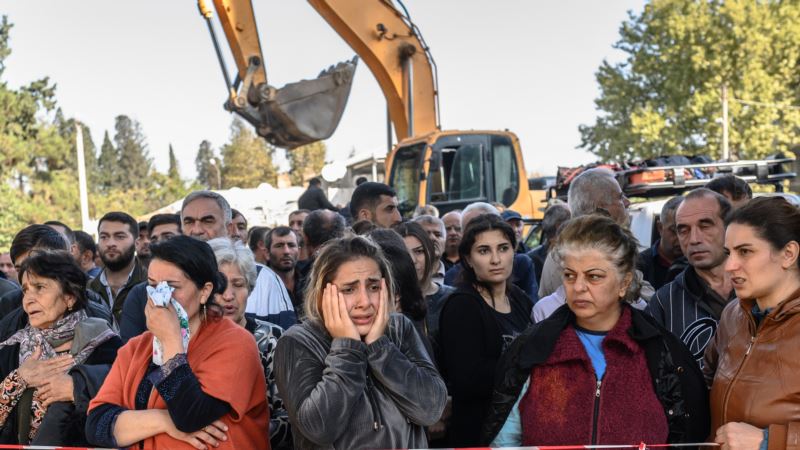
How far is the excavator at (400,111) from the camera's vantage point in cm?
1352

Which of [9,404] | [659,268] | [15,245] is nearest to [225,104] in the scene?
[15,245]

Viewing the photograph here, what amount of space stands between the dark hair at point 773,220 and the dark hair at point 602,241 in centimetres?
46

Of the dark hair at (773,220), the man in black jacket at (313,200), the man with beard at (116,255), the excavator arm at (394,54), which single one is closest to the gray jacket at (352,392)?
the dark hair at (773,220)

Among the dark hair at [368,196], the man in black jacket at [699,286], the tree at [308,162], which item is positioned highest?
the tree at [308,162]

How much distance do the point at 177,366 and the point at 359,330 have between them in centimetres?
73

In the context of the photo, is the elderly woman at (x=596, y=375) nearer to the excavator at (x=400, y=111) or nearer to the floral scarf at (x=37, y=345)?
the floral scarf at (x=37, y=345)

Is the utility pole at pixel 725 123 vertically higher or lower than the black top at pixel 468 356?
higher

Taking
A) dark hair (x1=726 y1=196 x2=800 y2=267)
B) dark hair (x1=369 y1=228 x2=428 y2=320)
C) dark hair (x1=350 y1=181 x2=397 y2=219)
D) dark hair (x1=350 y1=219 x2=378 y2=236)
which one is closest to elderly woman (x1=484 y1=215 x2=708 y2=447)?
dark hair (x1=726 y1=196 x2=800 y2=267)

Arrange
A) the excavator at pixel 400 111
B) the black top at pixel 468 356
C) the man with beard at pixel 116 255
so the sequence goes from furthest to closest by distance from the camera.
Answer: the excavator at pixel 400 111 < the man with beard at pixel 116 255 < the black top at pixel 468 356

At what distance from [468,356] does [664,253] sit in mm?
2514

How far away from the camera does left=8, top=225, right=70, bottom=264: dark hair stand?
251 inches

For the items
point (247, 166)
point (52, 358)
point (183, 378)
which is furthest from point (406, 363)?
point (247, 166)

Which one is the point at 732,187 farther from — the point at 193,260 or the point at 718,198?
the point at 193,260

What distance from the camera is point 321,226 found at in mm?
7336
